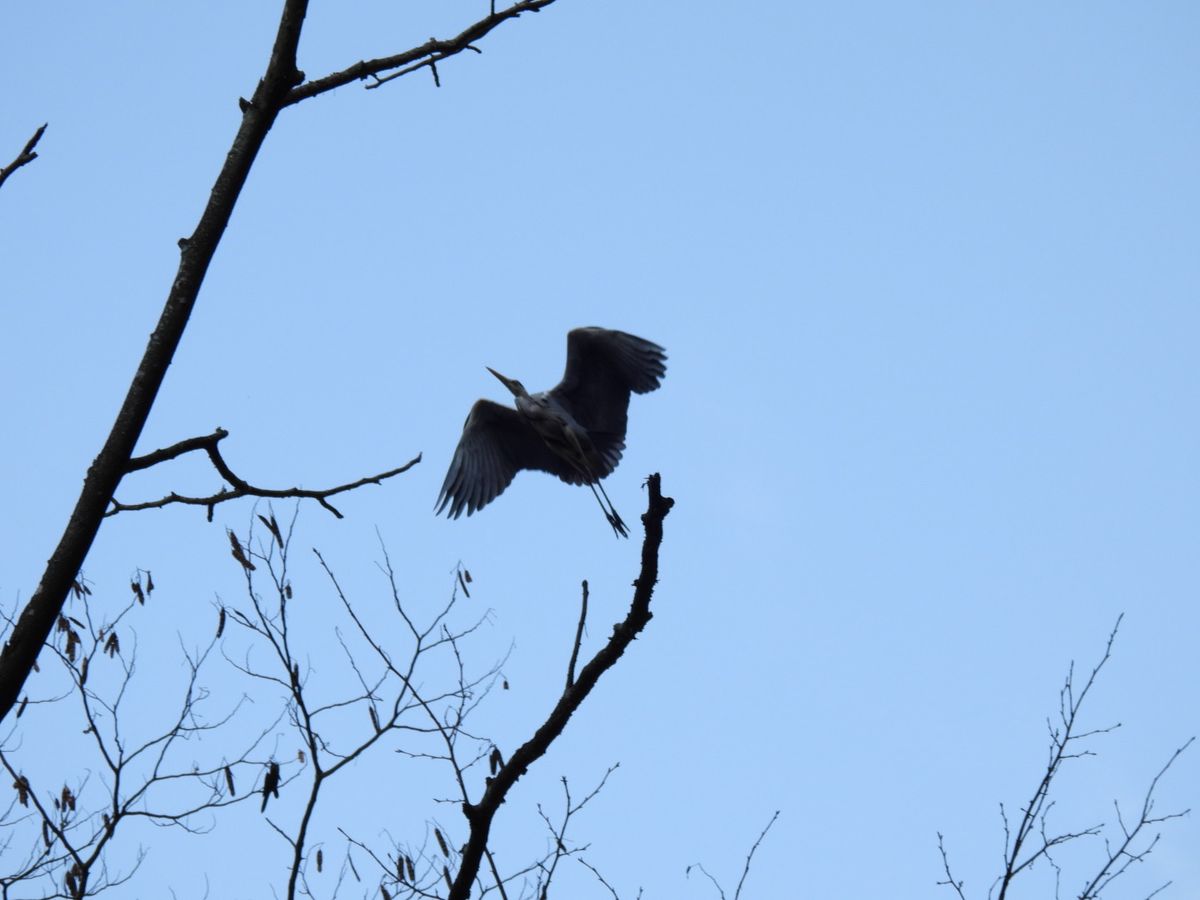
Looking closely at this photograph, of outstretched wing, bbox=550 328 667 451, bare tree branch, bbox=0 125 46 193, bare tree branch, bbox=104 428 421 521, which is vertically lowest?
bare tree branch, bbox=104 428 421 521

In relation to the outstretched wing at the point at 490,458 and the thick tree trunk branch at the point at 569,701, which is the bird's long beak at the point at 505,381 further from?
the thick tree trunk branch at the point at 569,701

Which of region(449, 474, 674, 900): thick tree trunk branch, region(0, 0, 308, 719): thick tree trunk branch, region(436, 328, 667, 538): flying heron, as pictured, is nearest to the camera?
region(0, 0, 308, 719): thick tree trunk branch

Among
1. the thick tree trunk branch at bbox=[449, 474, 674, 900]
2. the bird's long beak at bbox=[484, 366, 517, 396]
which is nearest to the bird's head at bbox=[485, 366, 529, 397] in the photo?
the bird's long beak at bbox=[484, 366, 517, 396]

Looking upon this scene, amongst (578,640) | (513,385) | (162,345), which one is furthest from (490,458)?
(162,345)

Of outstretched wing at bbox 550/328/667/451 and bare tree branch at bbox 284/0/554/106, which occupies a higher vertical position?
outstretched wing at bbox 550/328/667/451

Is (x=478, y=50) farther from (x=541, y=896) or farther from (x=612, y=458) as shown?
(x=612, y=458)

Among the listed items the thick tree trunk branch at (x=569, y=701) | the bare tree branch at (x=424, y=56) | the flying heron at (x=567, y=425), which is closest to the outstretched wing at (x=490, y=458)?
the flying heron at (x=567, y=425)

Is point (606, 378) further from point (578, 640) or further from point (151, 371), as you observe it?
point (151, 371)

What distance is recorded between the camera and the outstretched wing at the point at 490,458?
8.90 m

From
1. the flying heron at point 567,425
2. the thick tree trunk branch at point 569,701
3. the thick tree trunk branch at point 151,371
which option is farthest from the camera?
the flying heron at point 567,425

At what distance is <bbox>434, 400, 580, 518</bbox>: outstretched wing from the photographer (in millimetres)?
8898

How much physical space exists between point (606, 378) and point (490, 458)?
104 centimetres

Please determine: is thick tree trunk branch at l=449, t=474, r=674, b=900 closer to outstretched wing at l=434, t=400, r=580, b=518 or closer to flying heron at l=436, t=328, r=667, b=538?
flying heron at l=436, t=328, r=667, b=538

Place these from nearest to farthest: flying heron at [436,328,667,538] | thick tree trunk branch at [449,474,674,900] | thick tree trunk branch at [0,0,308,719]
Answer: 1. thick tree trunk branch at [0,0,308,719]
2. thick tree trunk branch at [449,474,674,900]
3. flying heron at [436,328,667,538]
